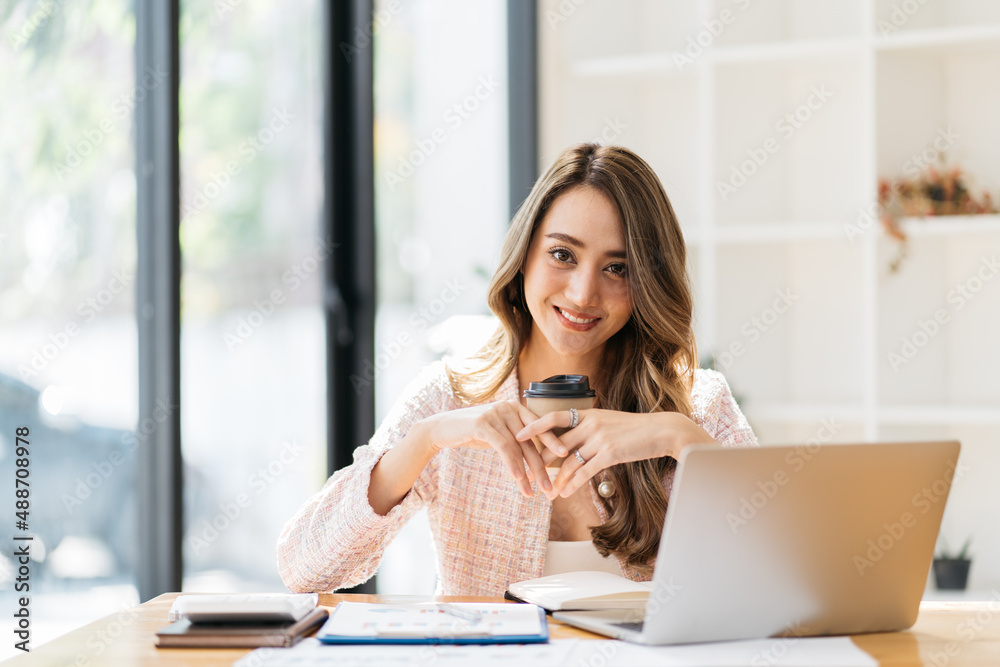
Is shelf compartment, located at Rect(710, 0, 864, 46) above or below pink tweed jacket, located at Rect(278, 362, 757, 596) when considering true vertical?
above

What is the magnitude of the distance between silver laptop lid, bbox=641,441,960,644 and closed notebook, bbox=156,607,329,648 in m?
0.43

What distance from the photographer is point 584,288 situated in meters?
1.82

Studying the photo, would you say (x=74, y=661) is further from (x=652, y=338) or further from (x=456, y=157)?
(x=456, y=157)

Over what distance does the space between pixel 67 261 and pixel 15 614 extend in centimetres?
71

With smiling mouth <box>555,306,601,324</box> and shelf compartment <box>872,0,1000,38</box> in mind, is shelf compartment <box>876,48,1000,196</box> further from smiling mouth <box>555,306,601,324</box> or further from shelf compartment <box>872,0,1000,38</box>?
smiling mouth <box>555,306,601,324</box>

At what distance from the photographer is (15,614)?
1.87m

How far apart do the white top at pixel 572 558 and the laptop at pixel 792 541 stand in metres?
0.55

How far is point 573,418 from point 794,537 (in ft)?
1.42

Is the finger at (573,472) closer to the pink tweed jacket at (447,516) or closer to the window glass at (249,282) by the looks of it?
the pink tweed jacket at (447,516)

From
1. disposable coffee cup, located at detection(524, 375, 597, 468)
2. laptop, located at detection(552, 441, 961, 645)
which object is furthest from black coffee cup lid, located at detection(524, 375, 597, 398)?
laptop, located at detection(552, 441, 961, 645)

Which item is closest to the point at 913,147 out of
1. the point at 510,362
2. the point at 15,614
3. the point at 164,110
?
the point at 510,362

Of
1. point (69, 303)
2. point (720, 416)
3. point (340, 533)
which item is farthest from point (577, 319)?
point (69, 303)

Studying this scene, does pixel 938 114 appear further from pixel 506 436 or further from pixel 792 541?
pixel 792 541

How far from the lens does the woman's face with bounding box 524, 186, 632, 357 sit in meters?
1.86
